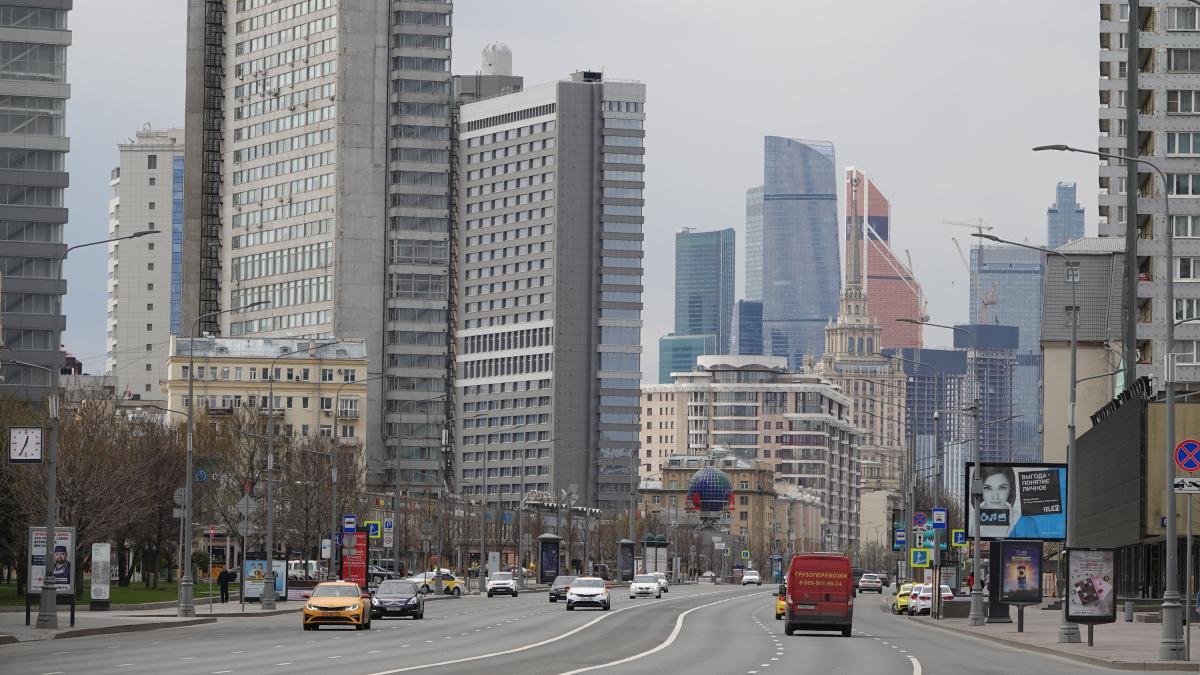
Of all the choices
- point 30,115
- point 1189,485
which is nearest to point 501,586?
point 30,115

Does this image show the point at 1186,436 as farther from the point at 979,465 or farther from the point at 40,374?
the point at 40,374

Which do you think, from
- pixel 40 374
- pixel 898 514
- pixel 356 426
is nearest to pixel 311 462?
pixel 40 374

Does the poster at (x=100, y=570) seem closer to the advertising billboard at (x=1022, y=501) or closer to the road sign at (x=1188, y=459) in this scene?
the advertising billboard at (x=1022, y=501)

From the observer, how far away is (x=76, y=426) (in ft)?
295

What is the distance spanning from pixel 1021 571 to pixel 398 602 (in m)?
22.2

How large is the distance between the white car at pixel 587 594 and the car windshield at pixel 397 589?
1202 centimetres

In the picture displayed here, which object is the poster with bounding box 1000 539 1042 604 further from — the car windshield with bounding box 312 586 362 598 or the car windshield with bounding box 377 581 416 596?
the car windshield with bounding box 377 581 416 596

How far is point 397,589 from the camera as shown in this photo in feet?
229

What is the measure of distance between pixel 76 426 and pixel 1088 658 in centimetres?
5871

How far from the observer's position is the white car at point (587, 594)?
8112 cm

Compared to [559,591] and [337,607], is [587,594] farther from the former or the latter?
[337,607]

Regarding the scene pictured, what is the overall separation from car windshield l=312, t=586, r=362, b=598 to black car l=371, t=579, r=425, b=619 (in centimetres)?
1166

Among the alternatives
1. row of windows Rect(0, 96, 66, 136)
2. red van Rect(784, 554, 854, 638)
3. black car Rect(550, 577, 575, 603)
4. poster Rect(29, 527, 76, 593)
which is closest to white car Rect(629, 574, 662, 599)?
black car Rect(550, 577, 575, 603)

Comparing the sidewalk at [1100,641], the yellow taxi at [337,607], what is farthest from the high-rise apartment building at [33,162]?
the yellow taxi at [337,607]
